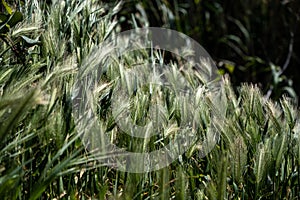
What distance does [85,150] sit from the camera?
1.18 m

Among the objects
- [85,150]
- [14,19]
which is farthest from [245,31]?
[85,150]

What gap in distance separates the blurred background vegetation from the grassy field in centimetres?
186

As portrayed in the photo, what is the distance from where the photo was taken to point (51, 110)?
1103 millimetres

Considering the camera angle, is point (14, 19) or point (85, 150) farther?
point (14, 19)

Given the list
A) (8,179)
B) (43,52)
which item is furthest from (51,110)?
(43,52)

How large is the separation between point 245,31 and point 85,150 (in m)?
2.42

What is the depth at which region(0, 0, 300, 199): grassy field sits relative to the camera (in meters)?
1.05

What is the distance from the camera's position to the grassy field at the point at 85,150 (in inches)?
41.2

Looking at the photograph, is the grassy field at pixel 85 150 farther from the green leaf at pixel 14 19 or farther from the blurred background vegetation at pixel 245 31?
the blurred background vegetation at pixel 245 31

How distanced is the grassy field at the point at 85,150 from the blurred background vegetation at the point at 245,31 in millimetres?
1865

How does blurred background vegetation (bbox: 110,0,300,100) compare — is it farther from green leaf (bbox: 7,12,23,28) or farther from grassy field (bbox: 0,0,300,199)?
green leaf (bbox: 7,12,23,28)

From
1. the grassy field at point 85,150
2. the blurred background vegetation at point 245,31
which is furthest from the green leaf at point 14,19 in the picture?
the blurred background vegetation at point 245,31

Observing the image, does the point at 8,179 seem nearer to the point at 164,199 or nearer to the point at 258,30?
the point at 164,199

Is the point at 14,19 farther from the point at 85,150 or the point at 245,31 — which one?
the point at 245,31
